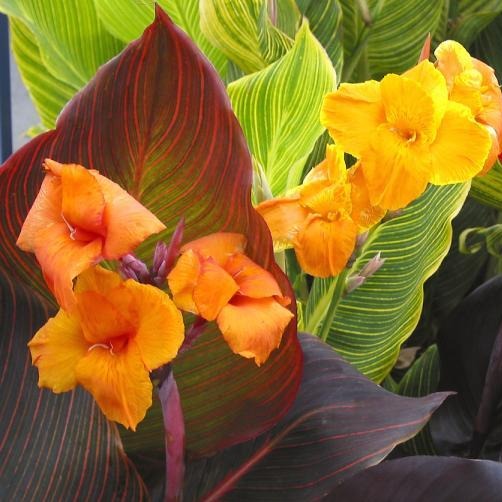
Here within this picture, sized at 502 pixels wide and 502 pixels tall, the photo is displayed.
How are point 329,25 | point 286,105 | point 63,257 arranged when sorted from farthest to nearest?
point 329,25 → point 286,105 → point 63,257

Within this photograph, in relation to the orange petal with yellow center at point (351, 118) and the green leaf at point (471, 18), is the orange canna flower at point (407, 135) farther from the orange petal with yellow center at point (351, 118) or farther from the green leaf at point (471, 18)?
the green leaf at point (471, 18)

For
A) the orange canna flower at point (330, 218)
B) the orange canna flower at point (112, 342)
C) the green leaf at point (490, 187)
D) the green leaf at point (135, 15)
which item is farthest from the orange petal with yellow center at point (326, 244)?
the green leaf at point (135, 15)

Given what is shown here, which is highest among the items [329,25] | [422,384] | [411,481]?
[329,25]

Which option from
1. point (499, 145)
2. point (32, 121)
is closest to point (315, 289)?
point (499, 145)

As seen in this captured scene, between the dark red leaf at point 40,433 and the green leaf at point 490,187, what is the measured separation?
0.33 metres

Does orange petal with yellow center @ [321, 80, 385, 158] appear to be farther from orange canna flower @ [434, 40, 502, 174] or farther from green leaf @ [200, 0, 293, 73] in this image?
green leaf @ [200, 0, 293, 73]

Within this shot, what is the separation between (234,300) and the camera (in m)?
0.35

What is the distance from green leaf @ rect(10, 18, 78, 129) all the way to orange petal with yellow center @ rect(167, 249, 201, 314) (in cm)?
49

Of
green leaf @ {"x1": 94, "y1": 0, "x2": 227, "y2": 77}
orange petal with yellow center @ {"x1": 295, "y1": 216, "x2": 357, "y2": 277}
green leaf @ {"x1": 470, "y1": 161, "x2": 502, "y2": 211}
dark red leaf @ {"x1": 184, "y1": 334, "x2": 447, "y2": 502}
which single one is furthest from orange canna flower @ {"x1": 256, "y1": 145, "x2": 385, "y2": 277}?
green leaf @ {"x1": 94, "y1": 0, "x2": 227, "y2": 77}

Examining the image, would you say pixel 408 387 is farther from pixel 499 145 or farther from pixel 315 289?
pixel 499 145

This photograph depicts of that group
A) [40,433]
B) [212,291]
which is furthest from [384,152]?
[40,433]

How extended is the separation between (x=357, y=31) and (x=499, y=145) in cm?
37

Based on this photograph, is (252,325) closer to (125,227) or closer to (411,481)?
(125,227)

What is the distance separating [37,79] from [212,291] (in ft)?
1.74
